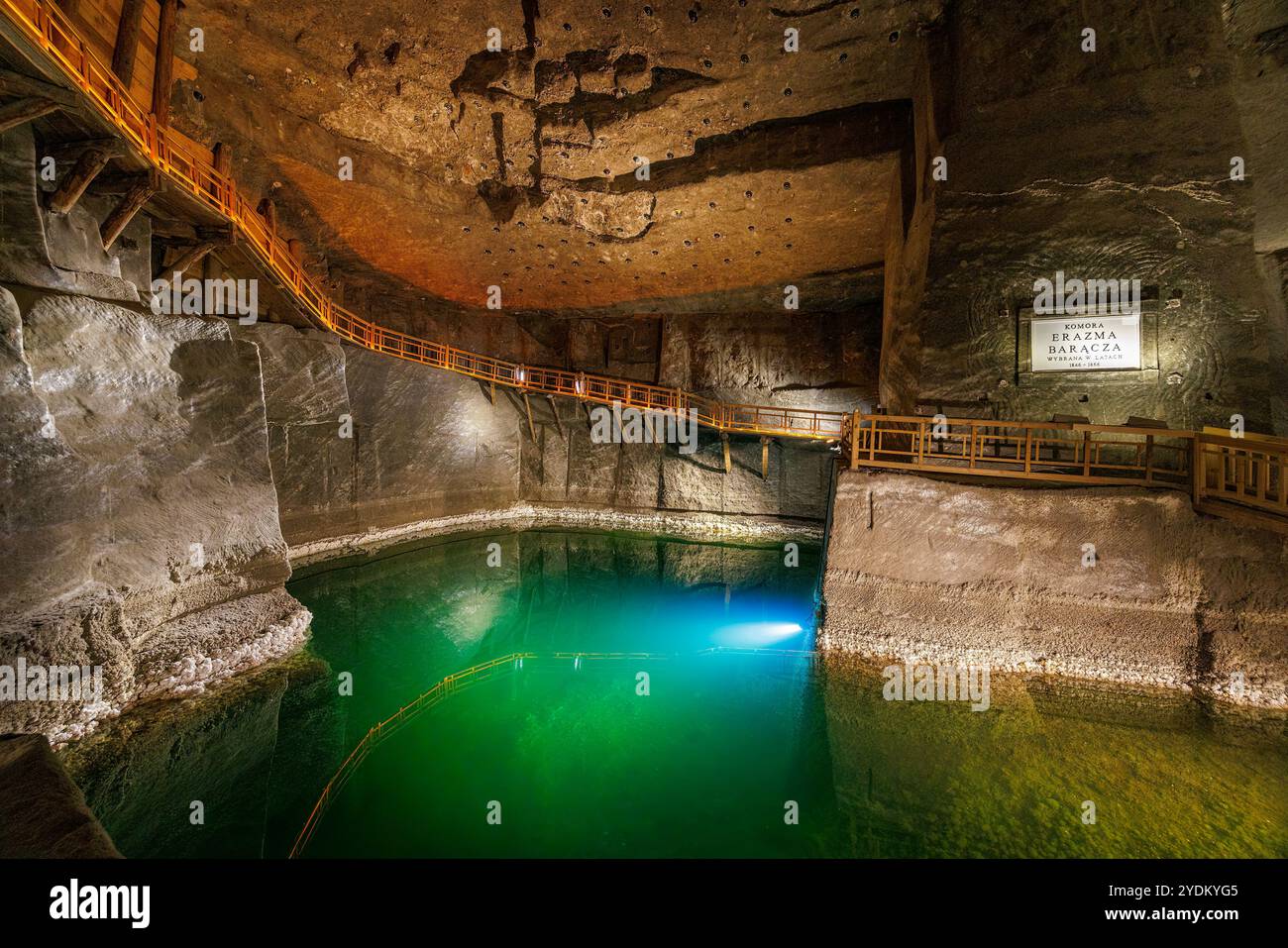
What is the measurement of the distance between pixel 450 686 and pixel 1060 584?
289 inches

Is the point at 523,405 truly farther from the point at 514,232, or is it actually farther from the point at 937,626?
the point at 937,626

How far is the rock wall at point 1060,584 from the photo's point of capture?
6027 mm

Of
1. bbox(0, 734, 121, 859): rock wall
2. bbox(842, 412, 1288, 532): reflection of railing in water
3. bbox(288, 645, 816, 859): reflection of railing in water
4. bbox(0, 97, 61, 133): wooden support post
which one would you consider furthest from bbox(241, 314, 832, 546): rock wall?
bbox(0, 734, 121, 859): rock wall

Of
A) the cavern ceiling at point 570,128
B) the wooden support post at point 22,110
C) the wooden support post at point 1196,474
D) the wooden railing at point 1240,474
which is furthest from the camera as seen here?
the cavern ceiling at point 570,128

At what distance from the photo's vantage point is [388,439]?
540 inches

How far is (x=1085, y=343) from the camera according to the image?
27.1 ft

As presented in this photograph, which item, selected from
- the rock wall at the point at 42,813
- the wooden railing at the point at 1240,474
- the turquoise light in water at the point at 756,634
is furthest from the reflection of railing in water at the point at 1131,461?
the rock wall at the point at 42,813

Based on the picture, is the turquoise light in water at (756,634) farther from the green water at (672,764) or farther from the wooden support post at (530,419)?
the wooden support post at (530,419)

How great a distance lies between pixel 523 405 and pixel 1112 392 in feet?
45.5

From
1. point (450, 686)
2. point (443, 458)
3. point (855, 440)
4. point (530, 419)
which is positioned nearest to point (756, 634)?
point (855, 440)

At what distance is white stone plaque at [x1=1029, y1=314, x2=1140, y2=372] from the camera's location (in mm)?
8148

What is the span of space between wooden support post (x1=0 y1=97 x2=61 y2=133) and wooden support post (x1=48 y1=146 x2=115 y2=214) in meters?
0.78

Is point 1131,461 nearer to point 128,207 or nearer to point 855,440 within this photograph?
point 855,440

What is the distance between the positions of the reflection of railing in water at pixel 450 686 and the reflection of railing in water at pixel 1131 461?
3.18 metres
